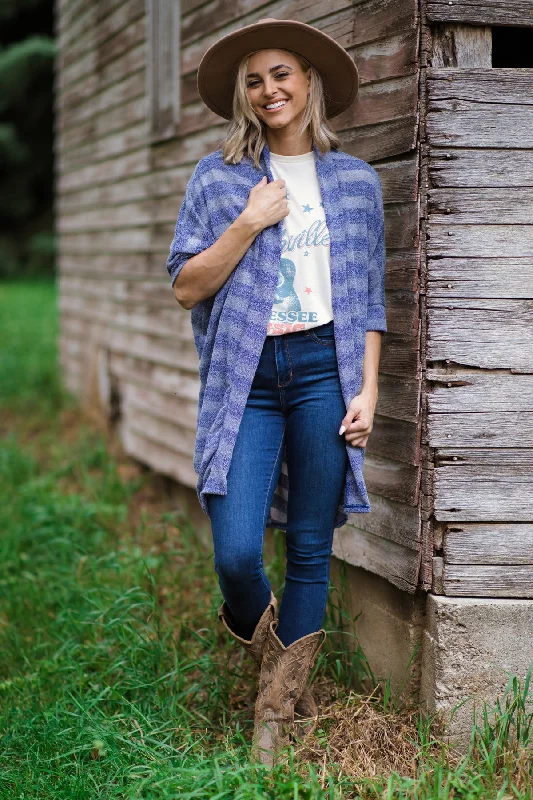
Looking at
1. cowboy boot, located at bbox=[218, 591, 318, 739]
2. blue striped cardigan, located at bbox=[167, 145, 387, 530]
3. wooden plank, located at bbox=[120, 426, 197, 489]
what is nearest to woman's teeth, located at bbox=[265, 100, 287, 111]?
blue striped cardigan, located at bbox=[167, 145, 387, 530]

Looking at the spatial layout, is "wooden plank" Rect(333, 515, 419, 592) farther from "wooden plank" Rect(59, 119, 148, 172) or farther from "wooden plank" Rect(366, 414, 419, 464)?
"wooden plank" Rect(59, 119, 148, 172)

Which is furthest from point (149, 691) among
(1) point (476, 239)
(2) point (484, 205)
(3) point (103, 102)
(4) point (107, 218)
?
(3) point (103, 102)

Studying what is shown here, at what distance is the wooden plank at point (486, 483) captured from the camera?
3012 mm

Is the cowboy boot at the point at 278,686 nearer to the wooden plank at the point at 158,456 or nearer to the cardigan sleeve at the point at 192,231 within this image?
the cardigan sleeve at the point at 192,231

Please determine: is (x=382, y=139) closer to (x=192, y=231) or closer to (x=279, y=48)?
(x=279, y=48)

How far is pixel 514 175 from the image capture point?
9.71ft

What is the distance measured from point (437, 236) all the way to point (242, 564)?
1.25 metres

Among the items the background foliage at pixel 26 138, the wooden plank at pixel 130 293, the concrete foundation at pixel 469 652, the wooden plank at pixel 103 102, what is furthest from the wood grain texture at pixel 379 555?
the background foliage at pixel 26 138

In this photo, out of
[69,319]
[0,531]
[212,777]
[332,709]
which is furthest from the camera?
[69,319]

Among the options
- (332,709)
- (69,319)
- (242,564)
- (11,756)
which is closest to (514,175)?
(242,564)

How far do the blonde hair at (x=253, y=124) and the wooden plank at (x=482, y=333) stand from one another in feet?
2.19

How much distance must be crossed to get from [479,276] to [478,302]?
86 millimetres

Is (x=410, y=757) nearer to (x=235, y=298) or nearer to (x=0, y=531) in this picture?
(x=235, y=298)

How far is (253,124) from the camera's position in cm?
282
